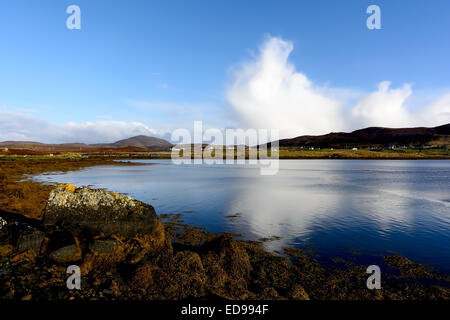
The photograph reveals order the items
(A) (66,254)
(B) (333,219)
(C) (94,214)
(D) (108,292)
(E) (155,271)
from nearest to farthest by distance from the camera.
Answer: (D) (108,292), (E) (155,271), (A) (66,254), (C) (94,214), (B) (333,219)

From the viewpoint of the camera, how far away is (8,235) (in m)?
9.23

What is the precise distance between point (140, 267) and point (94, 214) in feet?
10.3

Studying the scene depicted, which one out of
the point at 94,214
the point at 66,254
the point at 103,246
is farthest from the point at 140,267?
the point at 94,214

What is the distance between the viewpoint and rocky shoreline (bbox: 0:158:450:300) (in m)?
6.92

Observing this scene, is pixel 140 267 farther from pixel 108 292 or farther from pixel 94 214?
pixel 94 214

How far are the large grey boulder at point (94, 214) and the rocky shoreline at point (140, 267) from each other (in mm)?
36

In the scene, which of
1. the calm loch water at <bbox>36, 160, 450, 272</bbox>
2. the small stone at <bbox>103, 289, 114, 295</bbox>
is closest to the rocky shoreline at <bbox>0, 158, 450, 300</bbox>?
the small stone at <bbox>103, 289, 114, 295</bbox>

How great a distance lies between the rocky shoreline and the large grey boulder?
36 mm

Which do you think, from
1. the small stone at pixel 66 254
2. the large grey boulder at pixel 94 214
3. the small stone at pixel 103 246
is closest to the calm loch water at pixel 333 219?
the large grey boulder at pixel 94 214

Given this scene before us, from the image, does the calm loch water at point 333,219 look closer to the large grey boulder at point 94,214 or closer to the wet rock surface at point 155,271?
the wet rock surface at point 155,271

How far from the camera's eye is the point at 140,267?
7652mm

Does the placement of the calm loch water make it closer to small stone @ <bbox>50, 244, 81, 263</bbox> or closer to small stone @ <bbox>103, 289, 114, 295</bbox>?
small stone @ <bbox>103, 289, 114, 295</bbox>
